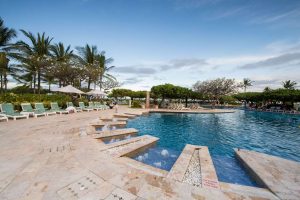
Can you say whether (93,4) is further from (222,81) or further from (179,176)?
(222,81)

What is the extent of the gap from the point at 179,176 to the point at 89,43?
30297mm

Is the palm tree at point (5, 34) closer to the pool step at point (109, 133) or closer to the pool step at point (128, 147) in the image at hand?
the pool step at point (109, 133)

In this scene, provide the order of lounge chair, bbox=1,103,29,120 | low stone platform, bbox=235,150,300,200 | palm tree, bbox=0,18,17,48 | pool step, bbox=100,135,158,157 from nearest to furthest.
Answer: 1. low stone platform, bbox=235,150,300,200
2. pool step, bbox=100,135,158,157
3. lounge chair, bbox=1,103,29,120
4. palm tree, bbox=0,18,17,48

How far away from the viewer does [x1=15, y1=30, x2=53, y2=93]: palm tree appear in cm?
2160

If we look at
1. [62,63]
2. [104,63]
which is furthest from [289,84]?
[62,63]

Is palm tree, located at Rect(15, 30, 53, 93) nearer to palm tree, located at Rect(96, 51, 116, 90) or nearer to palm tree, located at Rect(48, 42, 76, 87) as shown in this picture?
palm tree, located at Rect(48, 42, 76, 87)

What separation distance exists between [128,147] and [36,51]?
26.4 metres

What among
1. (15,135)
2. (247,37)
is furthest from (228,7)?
(15,135)

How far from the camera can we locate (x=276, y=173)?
13.4 ft

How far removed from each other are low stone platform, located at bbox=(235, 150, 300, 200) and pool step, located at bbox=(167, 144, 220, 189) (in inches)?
44.2

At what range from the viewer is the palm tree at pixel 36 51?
70.9ft

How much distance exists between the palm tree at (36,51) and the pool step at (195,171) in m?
24.3

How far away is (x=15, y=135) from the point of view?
6.46 meters

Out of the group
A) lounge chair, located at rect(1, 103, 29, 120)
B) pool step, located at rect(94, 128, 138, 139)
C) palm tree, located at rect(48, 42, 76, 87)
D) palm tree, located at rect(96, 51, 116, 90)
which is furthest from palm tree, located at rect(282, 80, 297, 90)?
lounge chair, located at rect(1, 103, 29, 120)
